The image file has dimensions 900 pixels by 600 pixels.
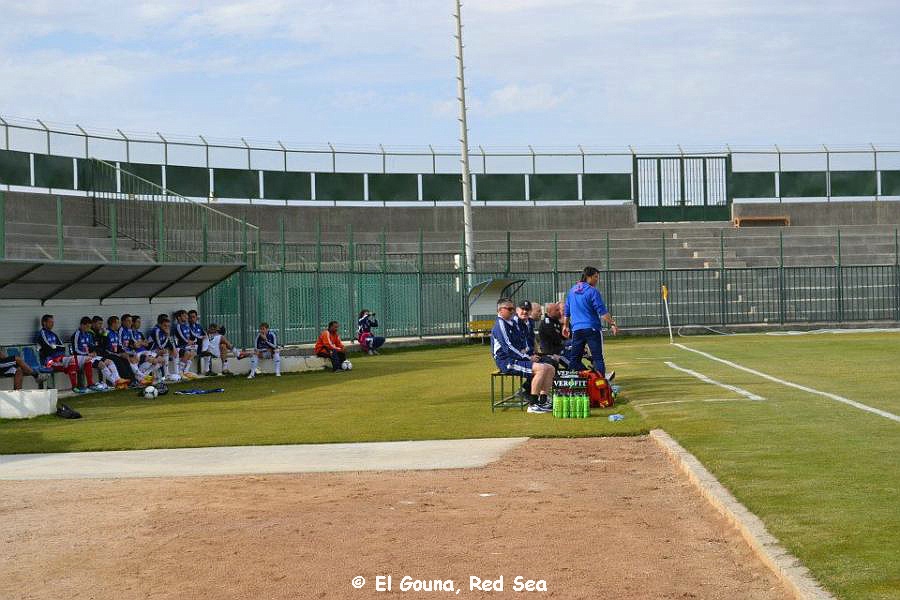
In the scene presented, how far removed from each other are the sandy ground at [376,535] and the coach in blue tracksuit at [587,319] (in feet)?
19.5

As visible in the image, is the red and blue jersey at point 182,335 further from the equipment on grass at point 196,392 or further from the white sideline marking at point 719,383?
the white sideline marking at point 719,383

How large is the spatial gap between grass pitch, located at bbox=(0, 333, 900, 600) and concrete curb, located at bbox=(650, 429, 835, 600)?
3.4 inches

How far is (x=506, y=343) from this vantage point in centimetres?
1620

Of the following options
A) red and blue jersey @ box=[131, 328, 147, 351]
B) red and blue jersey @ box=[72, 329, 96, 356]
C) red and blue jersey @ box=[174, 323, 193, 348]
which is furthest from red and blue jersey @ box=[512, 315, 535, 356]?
red and blue jersey @ box=[174, 323, 193, 348]

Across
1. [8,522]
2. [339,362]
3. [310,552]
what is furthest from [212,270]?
[310,552]

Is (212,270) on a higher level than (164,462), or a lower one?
higher

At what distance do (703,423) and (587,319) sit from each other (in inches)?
168

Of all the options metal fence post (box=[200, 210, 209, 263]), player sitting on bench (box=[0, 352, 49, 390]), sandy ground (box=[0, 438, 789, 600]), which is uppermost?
metal fence post (box=[200, 210, 209, 263])

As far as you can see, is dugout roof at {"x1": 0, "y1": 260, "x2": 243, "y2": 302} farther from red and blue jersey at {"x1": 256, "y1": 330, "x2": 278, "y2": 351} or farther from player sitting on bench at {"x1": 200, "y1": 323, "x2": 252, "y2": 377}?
red and blue jersey at {"x1": 256, "y1": 330, "x2": 278, "y2": 351}

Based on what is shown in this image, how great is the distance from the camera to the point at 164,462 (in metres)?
12.2

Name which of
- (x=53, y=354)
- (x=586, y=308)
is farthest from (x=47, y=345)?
(x=586, y=308)

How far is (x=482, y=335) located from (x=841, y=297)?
14744mm

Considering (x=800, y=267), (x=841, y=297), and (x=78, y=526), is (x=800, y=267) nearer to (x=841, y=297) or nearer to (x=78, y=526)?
(x=841, y=297)

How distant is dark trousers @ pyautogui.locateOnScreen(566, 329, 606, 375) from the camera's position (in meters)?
17.1
